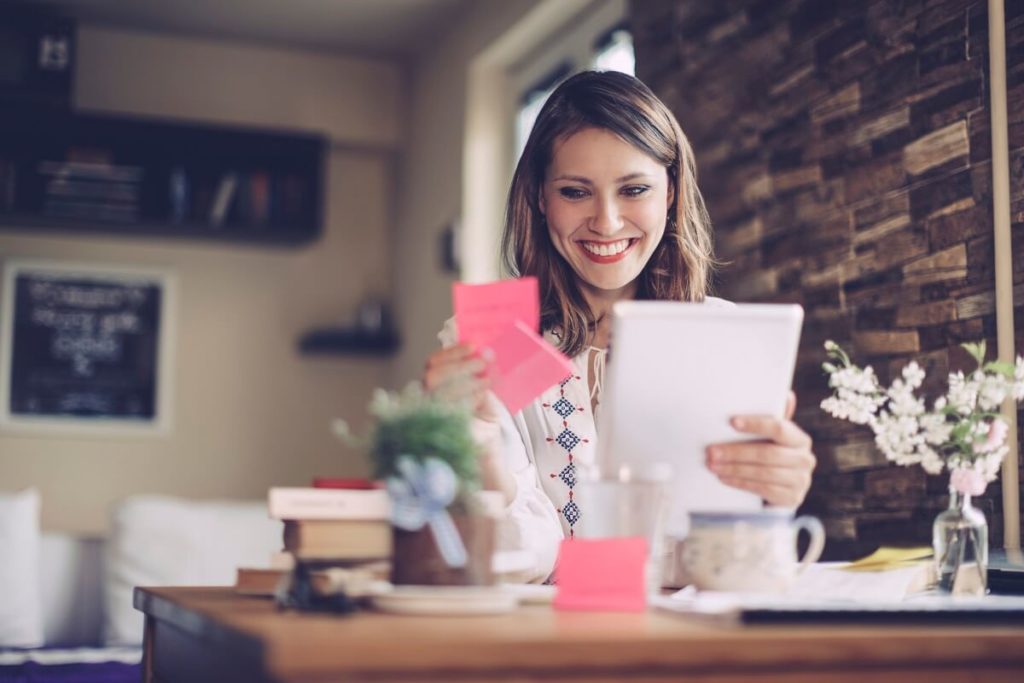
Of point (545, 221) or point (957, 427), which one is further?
point (545, 221)

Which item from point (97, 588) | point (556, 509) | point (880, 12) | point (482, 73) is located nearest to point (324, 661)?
point (556, 509)

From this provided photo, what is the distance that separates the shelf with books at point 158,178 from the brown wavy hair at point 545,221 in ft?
10.2

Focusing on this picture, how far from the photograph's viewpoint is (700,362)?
1250mm

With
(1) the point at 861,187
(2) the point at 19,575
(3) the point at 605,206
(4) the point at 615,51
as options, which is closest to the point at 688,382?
(3) the point at 605,206

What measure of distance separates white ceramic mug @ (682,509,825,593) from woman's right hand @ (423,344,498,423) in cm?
25

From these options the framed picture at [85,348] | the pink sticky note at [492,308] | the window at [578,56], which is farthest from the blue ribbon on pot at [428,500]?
the framed picture at [85,348]

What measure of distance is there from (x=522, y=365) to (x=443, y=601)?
0.30 metres

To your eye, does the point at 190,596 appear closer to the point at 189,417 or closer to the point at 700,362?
the point at 700,362

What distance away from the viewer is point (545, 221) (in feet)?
6.24

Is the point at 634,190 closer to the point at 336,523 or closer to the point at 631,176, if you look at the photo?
the point at 631,176

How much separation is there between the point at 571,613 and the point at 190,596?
473 millimetres

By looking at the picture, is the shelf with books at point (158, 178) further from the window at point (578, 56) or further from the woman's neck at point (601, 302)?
the woman's neck at point (601, 302)

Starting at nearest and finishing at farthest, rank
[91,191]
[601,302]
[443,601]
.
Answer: [443,601], [601,302], [91,191]

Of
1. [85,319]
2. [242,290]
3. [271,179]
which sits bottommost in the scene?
[85,319]
